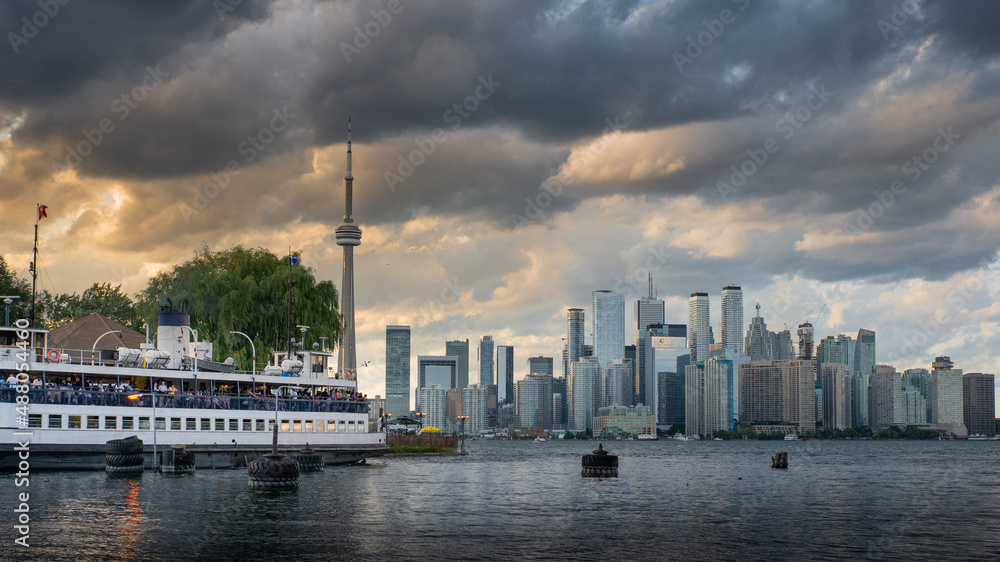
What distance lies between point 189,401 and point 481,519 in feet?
105

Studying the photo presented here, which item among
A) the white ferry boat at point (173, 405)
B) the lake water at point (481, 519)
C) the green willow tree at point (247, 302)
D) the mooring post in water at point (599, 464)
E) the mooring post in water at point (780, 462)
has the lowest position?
the mooring post in water at point (780, 462)

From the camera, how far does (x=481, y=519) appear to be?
145ft

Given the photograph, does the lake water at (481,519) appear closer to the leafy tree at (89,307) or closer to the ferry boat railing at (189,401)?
the ferry boat railing at (189,401)

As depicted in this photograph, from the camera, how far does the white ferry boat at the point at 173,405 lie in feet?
201

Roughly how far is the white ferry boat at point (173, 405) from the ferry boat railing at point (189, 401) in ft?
0.23

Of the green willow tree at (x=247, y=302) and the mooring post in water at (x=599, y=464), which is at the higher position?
the green willow tree at (x=247, y=302)

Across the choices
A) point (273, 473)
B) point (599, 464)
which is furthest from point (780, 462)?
point (273, 473)

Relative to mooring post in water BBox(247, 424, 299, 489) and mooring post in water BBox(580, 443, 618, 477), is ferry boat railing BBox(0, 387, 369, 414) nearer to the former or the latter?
mooring post in water BBox(247, 424, 299, 489)

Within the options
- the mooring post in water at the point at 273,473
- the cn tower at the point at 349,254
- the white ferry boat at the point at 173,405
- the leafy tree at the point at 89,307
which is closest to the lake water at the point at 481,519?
the mooring post in water at the point at 273,473

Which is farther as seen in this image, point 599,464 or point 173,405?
point 599,464

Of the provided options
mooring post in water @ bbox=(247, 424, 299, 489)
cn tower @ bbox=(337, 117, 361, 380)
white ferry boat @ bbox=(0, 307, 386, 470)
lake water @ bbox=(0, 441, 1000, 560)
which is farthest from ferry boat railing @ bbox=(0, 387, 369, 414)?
cn tower @ bbox=(337, 117, 361, 380)

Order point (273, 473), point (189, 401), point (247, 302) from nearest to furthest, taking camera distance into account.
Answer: point (273, 473) < point (189, 401) < point (247, 302)

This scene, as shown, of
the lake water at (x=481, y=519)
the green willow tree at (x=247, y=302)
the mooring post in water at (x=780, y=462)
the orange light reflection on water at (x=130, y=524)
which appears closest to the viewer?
the orange light reflection on water at (x=130, y=524)

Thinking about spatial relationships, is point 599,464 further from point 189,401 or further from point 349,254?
point 349,254
